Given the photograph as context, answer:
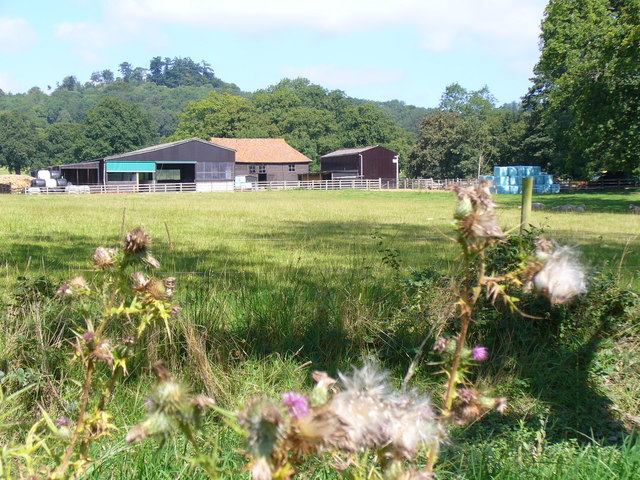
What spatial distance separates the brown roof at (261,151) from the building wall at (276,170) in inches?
22.3

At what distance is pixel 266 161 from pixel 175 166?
11403mm

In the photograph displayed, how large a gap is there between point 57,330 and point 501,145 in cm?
6158

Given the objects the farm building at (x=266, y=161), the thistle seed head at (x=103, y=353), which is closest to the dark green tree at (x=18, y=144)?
the farm building at (x=266, y=161)

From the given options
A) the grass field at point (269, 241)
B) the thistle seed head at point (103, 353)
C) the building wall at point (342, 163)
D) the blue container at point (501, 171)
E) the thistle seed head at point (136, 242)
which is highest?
the building wall at point (342, 163)

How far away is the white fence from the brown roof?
13.7 ft

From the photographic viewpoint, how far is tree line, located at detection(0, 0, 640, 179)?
92.7 feet

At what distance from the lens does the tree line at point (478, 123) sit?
28.2m

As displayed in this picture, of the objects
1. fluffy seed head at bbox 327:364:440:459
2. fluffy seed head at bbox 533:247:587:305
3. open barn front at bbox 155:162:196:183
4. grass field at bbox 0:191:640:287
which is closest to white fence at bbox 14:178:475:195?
open barn front at bbox 155:162:196:183

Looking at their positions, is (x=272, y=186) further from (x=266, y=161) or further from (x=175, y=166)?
(x=175, y=166)

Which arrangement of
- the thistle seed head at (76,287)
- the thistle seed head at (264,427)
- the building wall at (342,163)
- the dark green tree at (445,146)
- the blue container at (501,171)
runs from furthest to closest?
the building wall at (342,163) < the dark green tree at (445,146) < the blue container at (501,171) < the thistle seed head at (76,287) < the thistle seed head at (264,427)

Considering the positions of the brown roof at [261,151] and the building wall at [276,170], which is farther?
the brown roof at [261,151]

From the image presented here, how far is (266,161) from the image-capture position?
7044cm

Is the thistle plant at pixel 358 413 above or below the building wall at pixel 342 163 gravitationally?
below

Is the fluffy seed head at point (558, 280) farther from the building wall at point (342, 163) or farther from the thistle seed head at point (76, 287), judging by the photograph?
the building wall at point (342, 163)
